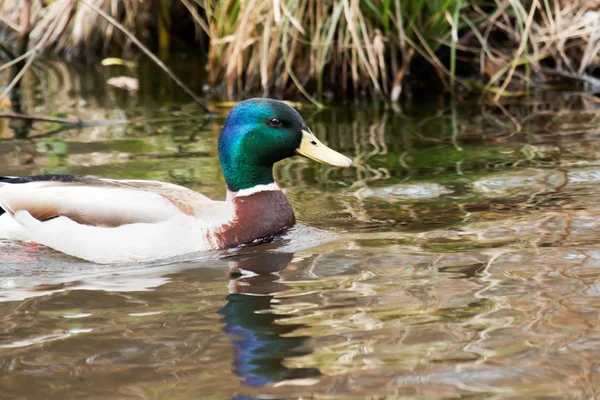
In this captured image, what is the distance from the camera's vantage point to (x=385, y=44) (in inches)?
344

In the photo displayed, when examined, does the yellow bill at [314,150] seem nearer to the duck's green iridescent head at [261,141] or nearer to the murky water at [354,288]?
the duck's green iridescent head at [261,141]

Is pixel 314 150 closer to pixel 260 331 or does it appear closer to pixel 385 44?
pixel 260 331

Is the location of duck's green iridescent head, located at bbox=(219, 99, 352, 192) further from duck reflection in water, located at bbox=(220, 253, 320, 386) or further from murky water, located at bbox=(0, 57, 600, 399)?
duck reflection in water, located at bbox=(220, 253, 320, 386)

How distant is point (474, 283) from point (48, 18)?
264 inches

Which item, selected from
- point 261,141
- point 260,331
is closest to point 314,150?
point 261,141

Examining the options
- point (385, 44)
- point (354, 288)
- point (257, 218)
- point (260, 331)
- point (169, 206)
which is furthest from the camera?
point (385, 44)

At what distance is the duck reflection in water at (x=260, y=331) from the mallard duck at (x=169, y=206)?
444mm

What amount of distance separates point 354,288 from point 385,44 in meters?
4.66

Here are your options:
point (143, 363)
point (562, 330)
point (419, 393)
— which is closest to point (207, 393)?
point (143, 363)

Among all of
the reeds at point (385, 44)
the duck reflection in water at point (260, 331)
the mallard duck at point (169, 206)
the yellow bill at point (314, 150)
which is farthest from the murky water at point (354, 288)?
the reeds at point (385, 44)

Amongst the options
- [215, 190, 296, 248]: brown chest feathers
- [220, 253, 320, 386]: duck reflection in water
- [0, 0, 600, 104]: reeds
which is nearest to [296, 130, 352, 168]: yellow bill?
[215, 190, 296, 248]: brown chest feathers

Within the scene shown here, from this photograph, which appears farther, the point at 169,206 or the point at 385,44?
the point at 385,44

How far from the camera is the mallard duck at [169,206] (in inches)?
201

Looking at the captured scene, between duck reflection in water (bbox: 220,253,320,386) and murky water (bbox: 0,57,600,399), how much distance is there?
0.03 ft
